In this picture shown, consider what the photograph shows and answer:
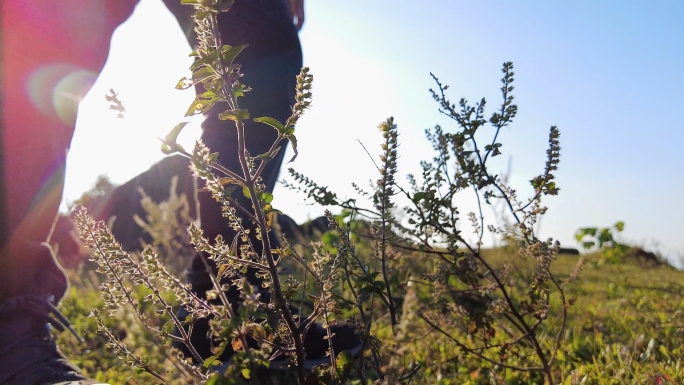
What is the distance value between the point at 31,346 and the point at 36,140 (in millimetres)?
845

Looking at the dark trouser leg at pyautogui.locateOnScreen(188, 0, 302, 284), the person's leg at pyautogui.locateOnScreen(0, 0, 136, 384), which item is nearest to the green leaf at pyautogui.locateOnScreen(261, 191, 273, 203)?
the dark trouser leg at pyautogui.locateOnScreen(188, 0, 302, 284)

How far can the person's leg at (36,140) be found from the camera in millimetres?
2027

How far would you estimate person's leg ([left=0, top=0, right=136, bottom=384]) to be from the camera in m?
2.03

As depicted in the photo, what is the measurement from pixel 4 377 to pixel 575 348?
251cm

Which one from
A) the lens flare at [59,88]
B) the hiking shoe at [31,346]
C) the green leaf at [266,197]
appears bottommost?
the hiking shoe at [31,346]

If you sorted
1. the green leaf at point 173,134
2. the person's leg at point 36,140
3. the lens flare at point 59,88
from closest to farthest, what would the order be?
1. the green leaf at point 173,134
2. the person's leg at point 36,140
3. the lens flare at point 59,88

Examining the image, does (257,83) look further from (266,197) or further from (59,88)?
(266,197)

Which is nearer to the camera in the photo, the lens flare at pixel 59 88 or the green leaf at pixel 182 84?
the green leaf at pixel 182 84

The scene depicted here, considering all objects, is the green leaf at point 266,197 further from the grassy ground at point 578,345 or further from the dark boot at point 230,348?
the dark boot at point 230,348

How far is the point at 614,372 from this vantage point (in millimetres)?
2094

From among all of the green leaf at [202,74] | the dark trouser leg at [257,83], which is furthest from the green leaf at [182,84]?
the dark trouser leg at [257,83]

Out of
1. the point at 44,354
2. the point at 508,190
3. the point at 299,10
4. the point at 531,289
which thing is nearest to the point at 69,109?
the point at 44,354

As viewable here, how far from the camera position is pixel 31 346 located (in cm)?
196

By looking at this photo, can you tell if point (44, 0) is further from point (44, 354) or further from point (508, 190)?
point (508, 190)
